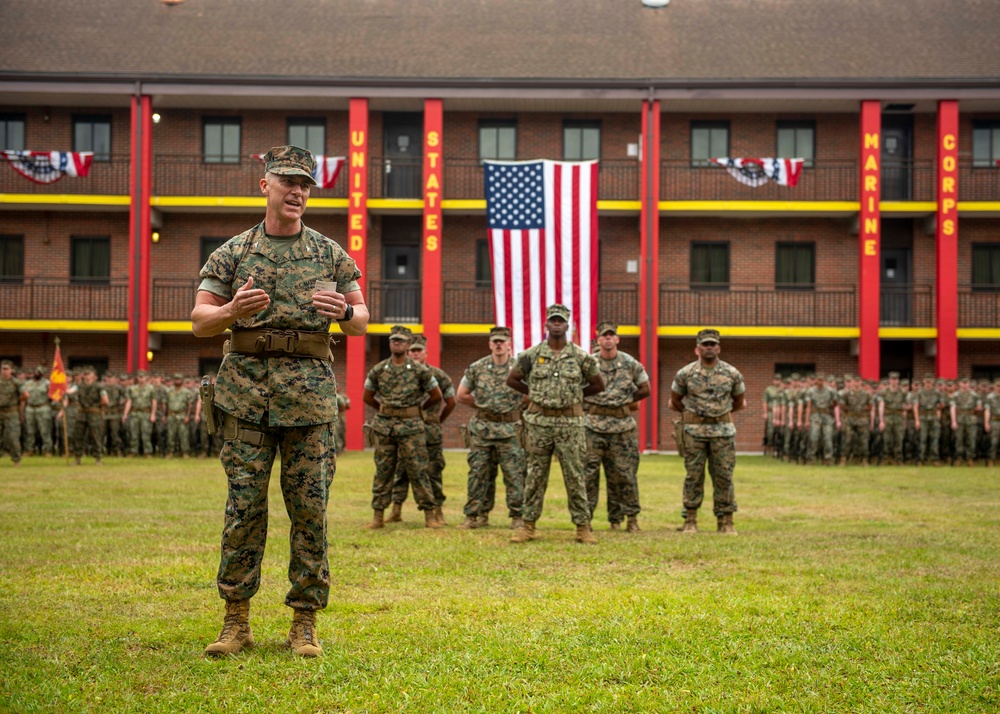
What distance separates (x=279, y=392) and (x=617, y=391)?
716 cm

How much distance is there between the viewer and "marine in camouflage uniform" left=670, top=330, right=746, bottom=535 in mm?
11859

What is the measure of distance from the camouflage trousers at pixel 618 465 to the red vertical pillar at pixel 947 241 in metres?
21.3

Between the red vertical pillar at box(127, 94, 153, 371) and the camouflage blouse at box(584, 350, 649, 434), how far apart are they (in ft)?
70.1

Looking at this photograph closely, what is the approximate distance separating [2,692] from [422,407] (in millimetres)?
7503

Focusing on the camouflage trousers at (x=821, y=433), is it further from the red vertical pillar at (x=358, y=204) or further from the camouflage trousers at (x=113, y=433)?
the camouflage trousers at (x=113, y=433)

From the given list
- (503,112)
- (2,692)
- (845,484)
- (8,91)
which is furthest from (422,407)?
(8,91)

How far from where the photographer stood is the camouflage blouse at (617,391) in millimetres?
12211

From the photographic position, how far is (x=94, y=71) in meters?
30.9

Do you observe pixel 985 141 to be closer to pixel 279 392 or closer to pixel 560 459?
pixel 560 459

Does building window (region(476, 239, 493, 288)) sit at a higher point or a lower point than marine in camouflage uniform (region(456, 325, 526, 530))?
higher

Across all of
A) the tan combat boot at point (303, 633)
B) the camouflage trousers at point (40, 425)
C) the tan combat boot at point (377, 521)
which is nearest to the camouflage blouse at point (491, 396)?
the tan combat boot at point (377, 521)

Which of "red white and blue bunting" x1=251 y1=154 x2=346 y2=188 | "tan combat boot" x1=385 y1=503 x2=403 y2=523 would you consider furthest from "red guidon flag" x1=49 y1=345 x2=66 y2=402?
"tan combat boot" x1=385 y1=503 x2=403 y2=523

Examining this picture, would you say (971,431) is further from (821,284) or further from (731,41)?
(731,41)

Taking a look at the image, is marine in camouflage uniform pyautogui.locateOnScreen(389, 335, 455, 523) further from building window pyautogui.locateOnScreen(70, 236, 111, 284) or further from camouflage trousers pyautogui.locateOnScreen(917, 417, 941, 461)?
building window pyautogui.locateOnScreen(70, 236, 111, 284)
